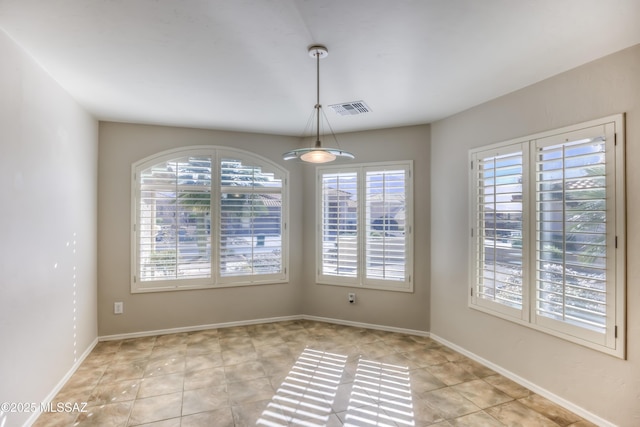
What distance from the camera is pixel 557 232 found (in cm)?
262

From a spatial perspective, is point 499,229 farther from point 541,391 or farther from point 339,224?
point 339,224

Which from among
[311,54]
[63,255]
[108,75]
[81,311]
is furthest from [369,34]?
[81,311]

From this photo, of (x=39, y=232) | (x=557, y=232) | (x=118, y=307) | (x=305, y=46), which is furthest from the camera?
(x=118, y=307)

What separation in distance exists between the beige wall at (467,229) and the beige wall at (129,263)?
2.23 meters

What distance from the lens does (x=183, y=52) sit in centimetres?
232

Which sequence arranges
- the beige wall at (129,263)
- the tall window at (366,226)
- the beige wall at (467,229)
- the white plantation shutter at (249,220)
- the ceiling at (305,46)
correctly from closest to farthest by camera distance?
1. the ceiling at (305,46)
2. the beige wall at (467,229)
3. the beige wall at (129,263)
4. the tall window at (366,226)
5. the white plantation shutter at (249,220)

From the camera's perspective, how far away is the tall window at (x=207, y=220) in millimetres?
4066

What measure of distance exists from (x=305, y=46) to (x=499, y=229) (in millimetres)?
2401

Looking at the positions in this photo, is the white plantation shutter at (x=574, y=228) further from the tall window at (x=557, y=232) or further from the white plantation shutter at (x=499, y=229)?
the white plantation shutter at (x=499, y=229)

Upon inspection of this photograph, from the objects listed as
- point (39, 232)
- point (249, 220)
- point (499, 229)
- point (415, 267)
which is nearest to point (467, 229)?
point (499, 229)

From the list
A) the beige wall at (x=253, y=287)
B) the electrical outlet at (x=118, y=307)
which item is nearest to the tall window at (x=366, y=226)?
the beige wall at (x=253, y=287)

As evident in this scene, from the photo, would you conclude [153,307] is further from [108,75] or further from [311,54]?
[311,54]

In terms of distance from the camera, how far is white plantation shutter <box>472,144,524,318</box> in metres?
2.98

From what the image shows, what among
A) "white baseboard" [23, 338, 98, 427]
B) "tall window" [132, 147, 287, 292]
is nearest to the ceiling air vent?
"tall window" [132, 147, 287, 292]
